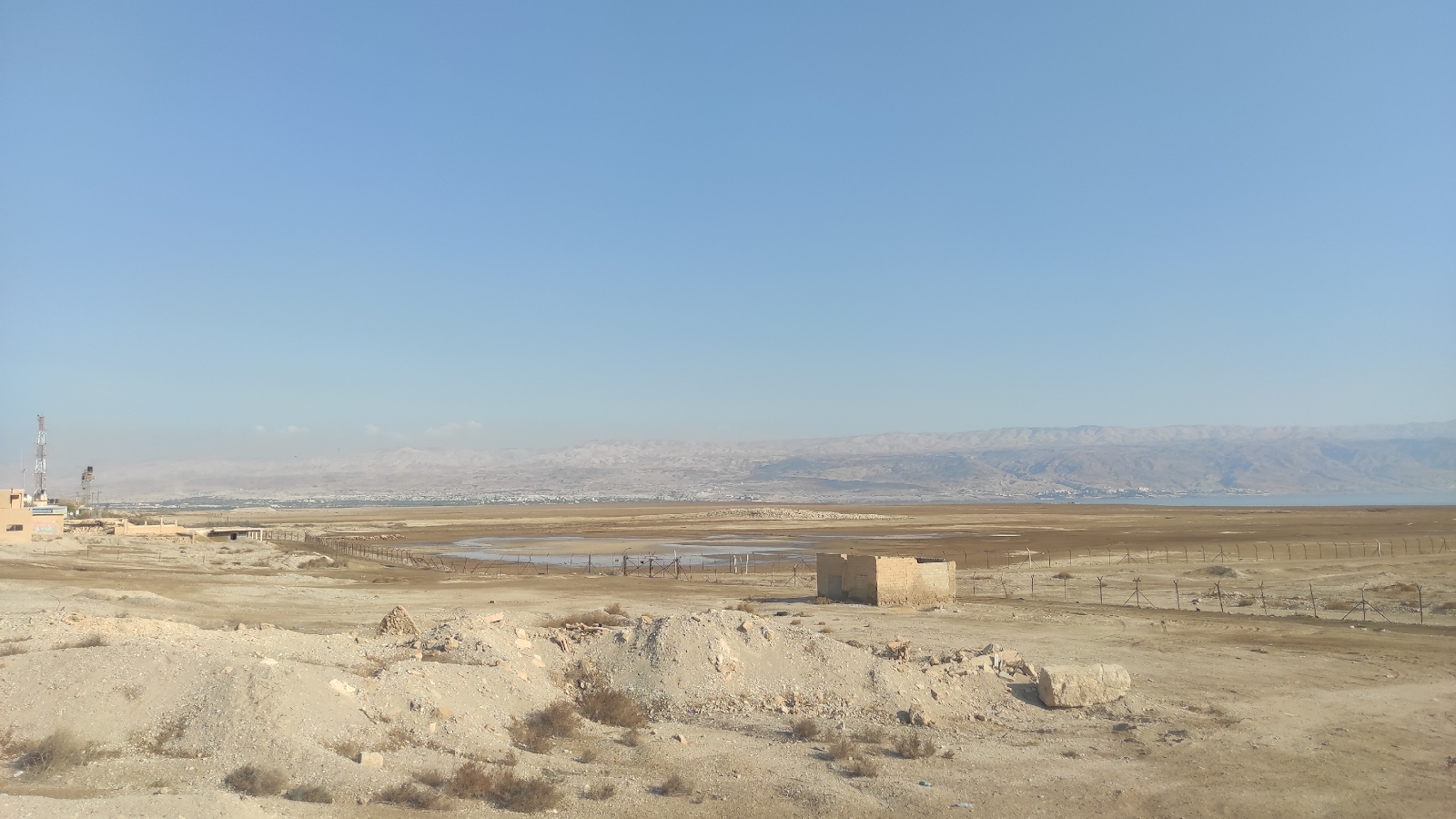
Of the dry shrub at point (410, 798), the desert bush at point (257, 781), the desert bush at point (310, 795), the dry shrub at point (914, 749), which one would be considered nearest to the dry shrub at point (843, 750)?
the dry shrub at point (914, 749)

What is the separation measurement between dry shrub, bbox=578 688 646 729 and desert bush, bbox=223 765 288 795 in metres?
5.74

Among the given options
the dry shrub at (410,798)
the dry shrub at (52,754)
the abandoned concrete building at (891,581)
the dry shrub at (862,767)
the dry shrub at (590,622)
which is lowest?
the abandoned concrete building at (891,581)

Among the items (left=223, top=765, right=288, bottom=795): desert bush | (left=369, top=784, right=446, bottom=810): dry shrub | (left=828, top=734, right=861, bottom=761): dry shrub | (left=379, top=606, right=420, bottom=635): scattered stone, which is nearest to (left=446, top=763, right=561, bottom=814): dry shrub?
(left=369, top=784, right=446, bottom=810): dry shrub

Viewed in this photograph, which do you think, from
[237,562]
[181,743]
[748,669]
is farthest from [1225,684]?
[237,562]

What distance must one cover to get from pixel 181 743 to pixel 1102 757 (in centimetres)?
1341

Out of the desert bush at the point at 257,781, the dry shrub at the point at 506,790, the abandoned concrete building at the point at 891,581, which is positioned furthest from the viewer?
the abandoned concrete building at the point at 891,581

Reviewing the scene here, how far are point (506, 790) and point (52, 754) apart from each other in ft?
18.3

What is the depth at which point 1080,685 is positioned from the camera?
17453mm

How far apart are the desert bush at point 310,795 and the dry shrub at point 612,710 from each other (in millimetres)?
5561

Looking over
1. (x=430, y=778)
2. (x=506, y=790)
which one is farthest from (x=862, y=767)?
(x=430, y=778)

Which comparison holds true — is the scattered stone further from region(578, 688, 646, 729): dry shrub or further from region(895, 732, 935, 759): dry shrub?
region(895, 732, 935, 759): dry shrub

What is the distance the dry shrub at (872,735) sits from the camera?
14953 millimetres

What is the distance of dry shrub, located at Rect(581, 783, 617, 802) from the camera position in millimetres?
11688

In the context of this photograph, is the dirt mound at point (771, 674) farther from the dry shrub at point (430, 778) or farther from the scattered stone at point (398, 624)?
the dry shrub at point (430, 778)
